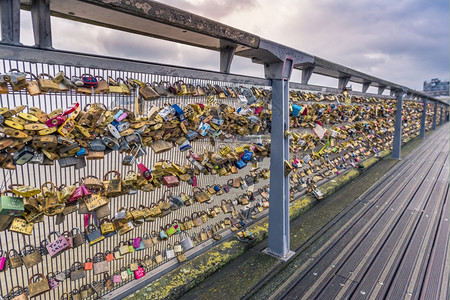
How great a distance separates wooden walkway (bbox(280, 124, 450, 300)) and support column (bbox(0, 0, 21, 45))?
10.9 ft

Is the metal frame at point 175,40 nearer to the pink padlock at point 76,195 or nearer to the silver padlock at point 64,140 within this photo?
the silver padlock at point 64,140

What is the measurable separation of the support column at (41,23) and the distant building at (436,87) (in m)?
94.8

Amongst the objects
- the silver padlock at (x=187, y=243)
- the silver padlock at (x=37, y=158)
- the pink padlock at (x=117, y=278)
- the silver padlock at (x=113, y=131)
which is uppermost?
the silver padlock at (x=113, y=131)

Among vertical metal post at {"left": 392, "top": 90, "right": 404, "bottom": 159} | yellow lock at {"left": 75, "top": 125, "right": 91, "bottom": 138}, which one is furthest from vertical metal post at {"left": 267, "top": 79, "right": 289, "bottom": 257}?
vertical metal post at {"left": 392, "top": 90, "right": 404, "bottom": 159}

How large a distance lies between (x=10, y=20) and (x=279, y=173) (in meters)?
3.03

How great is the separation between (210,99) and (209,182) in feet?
3.39

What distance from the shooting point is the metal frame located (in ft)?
5.89

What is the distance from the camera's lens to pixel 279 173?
3656 mm

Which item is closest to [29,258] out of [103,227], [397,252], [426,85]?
[103,227]

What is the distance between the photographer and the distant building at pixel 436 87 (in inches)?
3024

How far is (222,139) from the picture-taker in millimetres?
3352

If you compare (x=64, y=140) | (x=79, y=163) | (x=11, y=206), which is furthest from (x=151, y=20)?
(x=11, y=206)

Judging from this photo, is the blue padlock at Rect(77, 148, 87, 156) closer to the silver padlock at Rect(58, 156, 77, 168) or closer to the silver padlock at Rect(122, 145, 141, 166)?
the silver padlock at Rect(58, 156, 77, 168)

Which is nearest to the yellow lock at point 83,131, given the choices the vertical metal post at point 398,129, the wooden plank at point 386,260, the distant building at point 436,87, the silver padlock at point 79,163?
the silver padlock at point 79,163
